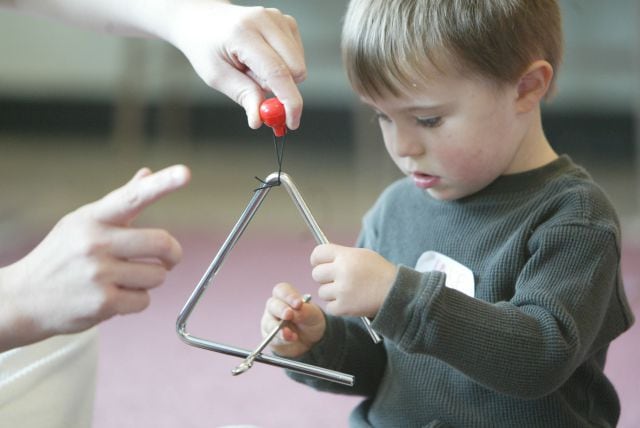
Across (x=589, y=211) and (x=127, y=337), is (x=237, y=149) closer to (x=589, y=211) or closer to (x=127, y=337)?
(x=127, y=337)

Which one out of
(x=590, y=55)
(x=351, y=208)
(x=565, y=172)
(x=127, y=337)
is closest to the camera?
(x=565, y=172)

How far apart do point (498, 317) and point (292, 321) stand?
0.78 ft

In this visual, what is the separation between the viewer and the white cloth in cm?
85

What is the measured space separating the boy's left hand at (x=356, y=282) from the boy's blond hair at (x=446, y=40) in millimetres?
186

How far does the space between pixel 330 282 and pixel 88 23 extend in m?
0.48

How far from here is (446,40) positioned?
81 cm

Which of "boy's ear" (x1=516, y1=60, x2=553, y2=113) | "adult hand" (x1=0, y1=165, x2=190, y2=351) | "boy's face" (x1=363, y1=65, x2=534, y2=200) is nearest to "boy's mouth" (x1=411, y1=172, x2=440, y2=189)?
"boy's face" (x1=363, y1=65, x2=534, y2=200)

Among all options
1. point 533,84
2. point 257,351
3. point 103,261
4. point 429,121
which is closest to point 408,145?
point 429,121

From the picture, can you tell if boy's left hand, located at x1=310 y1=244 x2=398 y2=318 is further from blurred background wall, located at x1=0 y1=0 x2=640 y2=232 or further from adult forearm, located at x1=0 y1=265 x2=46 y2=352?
blurred background wall, located at x1=0 y1=0 x2=640 y2=232

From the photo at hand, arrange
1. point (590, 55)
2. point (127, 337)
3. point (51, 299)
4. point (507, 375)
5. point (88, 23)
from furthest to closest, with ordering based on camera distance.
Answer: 1. point (590, 55)
2. point (127, 337)
3. point (88, 23)
4. point (507, 375)
5. point (51, 299)

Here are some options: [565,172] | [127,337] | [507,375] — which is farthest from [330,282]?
[127,337]

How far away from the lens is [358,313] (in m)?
0.73

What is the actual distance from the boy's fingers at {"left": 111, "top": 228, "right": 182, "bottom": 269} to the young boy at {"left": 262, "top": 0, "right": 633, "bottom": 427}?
0.19 m

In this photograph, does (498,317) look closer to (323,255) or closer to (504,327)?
(504,327)
